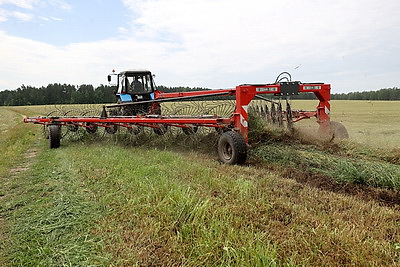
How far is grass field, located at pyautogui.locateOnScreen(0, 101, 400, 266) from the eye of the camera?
7.67ft

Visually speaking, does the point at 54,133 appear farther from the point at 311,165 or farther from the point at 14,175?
the point at 311,165

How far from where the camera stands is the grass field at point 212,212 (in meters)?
2.34

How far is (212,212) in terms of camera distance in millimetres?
2977

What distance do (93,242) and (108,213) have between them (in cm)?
62

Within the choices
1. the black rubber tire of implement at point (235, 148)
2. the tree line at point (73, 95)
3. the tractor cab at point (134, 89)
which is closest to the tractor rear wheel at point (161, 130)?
the tractor cab at point (134, 89)

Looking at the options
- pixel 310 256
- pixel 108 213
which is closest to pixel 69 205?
pixel 108 213

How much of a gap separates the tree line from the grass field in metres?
51.8

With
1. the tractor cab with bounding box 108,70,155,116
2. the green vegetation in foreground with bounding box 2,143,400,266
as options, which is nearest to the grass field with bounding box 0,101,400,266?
the green vegetation in foreground with bounding box 2,143,400,266

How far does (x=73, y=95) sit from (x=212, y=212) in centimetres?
6601

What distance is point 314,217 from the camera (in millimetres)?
2893

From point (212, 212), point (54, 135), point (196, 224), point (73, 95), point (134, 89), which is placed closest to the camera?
point (196, 224)

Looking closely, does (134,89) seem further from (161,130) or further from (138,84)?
(161,130)

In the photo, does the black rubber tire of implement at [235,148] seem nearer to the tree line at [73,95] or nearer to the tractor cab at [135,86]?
the tractor cab at [135,86]

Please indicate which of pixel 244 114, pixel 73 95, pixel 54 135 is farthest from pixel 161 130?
pixel 73 95
